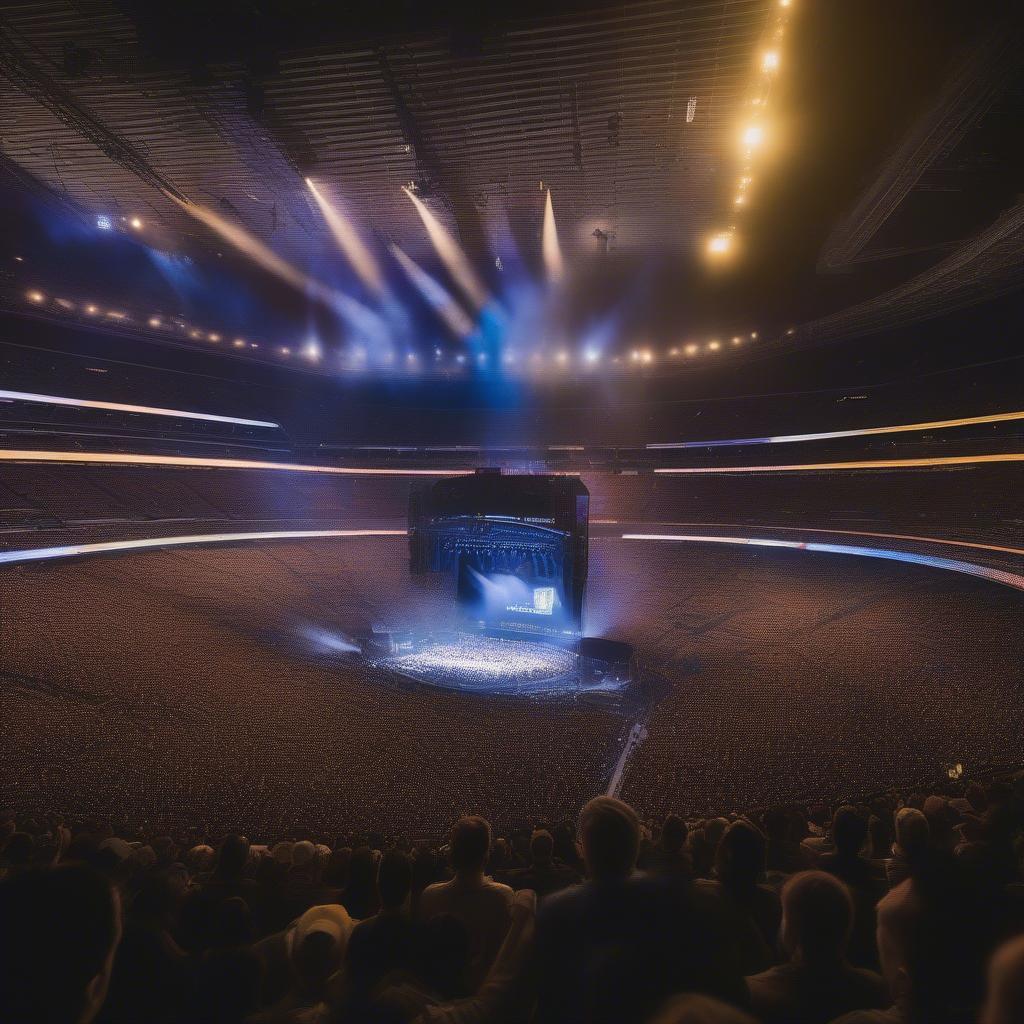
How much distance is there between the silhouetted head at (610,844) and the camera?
5.95 feet

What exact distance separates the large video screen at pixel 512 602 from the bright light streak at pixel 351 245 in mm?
12267

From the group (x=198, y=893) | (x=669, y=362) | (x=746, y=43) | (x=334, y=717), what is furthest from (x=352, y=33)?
(x=669, y=362)

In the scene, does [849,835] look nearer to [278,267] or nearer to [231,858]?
[231,858]

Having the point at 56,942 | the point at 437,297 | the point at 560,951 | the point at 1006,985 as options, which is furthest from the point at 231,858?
the point at 437,297

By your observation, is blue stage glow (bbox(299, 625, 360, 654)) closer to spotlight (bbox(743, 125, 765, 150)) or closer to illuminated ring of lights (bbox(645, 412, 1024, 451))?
spotlight (bbox(743, 125, 765, 150))

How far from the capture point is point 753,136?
12.3 meters

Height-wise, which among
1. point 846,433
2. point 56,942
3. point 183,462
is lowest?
point 56,942

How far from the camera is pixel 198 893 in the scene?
110 inches

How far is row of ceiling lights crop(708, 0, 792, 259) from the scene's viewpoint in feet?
32.5

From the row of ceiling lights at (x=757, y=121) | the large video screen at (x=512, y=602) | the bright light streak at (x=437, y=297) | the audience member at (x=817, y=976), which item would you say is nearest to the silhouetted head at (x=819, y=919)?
the audience member at (x=817, y=976)

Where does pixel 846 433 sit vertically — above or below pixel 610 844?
above

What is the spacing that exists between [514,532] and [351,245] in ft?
42.9

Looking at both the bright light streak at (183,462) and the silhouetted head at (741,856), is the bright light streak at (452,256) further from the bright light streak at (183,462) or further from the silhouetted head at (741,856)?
the silhouetted head at (741,856)

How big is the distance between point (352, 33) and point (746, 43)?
7.99 meters
